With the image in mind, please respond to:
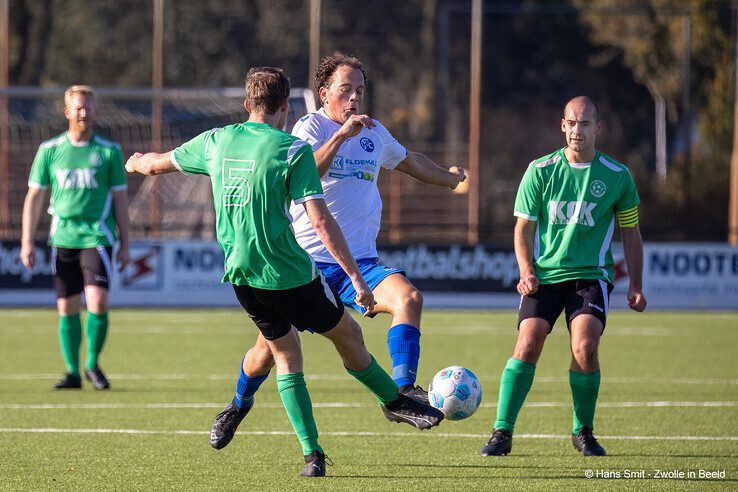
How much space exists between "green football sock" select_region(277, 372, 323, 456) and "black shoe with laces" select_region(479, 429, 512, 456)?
3.88 feet

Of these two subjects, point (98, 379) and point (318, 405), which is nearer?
point (318, 405)

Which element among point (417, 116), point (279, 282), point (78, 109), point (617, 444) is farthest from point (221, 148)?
point (417, 116)

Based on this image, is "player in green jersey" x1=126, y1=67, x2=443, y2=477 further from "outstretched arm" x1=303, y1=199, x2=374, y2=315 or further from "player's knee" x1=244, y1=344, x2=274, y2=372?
"player's knee" x1=244, y1=344, x2=274, y2=372

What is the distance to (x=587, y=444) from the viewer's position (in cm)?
722

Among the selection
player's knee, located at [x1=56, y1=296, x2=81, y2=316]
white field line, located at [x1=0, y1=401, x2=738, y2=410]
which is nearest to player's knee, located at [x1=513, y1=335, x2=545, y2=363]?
white field line, located at [x1=0, y1=401, x2=738, y2=410]

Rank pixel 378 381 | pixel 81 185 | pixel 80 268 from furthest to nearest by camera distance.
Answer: pixel 80 268 < pixel 81 185 < pixel 378 381

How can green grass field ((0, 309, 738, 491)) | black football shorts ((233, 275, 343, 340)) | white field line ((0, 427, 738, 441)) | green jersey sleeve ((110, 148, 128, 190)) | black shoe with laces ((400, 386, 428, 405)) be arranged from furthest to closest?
green jersey sleeve ((110, 148, 128, 190)) → white field line ((0, 427, 738, 441)) → black shoe with laces ((400, 386, 428, 405)) → green grass field ((0, 309, 738, 491)) → black football shorts ((233, 275, 343, 340))

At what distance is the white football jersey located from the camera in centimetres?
722

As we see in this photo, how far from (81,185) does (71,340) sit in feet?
3.99

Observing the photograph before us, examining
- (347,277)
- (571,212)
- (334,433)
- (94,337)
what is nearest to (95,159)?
(94,337)

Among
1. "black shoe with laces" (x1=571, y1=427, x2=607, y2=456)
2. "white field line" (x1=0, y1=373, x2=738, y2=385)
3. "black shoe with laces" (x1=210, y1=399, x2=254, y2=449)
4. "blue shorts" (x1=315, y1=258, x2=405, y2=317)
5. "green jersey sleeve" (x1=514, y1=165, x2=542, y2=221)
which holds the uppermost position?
"green jersey sleeve" (x1=514, y1=165, x2=542, y2=221)

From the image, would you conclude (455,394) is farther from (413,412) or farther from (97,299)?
(97,299)

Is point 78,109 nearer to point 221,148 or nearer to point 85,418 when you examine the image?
point 85,418

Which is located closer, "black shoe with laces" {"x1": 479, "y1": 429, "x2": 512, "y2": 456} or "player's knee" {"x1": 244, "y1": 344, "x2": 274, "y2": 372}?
"player's knee" {"x1": 244, "y1": 344, "x2": 274, "y2": 372}
